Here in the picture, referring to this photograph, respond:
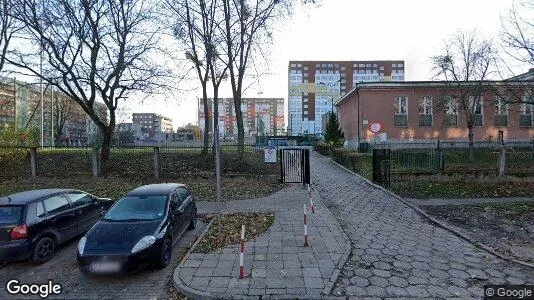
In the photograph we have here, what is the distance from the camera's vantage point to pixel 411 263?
579 cm

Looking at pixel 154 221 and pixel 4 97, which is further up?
pixel 4 97

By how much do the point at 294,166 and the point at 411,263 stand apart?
8.96 m

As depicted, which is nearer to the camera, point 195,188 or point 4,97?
point 195,188

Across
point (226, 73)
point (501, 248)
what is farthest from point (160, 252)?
point (226, 73)

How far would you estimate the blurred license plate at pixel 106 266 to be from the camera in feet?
16.9

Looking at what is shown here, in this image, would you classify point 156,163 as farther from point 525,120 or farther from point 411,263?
point 525,120

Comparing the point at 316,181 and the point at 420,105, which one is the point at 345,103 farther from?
the point at 316,181

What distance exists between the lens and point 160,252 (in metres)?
5.72

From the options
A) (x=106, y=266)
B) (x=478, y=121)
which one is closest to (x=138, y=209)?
(x=106, y=266)

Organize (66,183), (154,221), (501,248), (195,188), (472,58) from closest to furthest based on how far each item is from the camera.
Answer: (154,221) < (501,248) < (195,188) < (66,183) < (472,58)

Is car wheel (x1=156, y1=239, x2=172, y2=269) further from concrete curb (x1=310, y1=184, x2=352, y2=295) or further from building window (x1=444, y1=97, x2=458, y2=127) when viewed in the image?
building window (x1=444, y1=97, x2=458, y2=127)

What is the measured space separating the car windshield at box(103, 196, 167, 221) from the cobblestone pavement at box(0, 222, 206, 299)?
0.99 meters

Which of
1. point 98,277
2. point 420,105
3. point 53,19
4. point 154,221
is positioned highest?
point 53,19

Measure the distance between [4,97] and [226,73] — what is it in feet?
79.2
